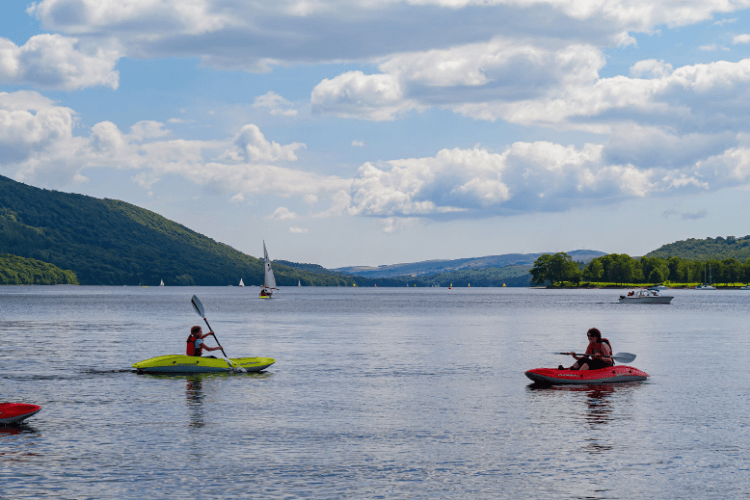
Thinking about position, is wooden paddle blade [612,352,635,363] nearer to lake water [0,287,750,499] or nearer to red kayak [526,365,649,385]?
lake water [0,287,750,499]

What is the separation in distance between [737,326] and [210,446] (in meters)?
102

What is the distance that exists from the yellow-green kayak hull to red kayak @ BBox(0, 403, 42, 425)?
60.5 feet

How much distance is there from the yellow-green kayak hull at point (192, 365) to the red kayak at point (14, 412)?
18.4m

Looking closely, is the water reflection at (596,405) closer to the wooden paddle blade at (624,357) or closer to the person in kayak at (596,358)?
the person in kayak at (596,358)

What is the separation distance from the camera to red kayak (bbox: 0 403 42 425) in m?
31.1

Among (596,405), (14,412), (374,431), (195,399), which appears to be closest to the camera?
(374,431)

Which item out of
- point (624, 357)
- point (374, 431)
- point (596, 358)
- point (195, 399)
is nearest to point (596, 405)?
point (596, 358)

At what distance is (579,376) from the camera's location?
45.0 metres

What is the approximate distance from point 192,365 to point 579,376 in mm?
23670

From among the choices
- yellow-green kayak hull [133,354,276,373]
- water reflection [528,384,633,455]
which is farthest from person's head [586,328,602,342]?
yellow-green kayak hull [133,354,276,373]

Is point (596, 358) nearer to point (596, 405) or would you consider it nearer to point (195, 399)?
point (596, 405)

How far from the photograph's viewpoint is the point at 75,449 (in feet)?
88.6

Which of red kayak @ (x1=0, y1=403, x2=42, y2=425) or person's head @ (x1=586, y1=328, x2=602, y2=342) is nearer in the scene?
red kayak @ (x1=0, y1=403, x2=42, y2=425)

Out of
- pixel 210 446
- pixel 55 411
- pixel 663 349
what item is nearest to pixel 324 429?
pixel 210 446
